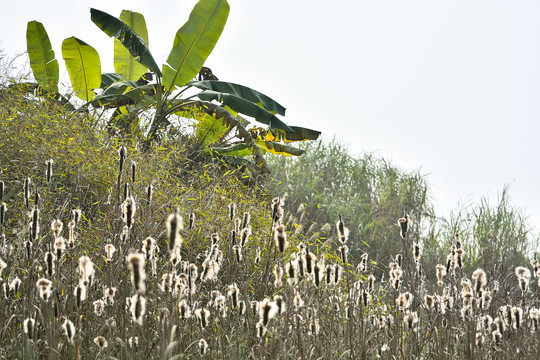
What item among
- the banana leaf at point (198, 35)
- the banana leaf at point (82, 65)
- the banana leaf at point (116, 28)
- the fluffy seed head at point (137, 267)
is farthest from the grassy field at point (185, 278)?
the banana leaf at point (82, 65)

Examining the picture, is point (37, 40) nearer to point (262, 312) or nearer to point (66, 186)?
point (66, 186)

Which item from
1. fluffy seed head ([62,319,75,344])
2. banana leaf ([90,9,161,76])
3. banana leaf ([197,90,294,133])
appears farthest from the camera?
banana leaf ([197,90,294,133])

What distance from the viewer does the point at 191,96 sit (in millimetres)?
10477

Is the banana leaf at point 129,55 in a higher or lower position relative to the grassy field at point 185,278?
higher

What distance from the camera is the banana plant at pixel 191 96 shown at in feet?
30.7

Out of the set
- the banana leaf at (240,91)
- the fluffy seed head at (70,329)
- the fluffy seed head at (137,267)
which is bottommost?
the fluffy seed head at (70,329)

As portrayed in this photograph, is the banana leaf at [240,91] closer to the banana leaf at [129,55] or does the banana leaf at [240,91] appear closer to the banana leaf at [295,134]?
the banana leaf at [295,134]

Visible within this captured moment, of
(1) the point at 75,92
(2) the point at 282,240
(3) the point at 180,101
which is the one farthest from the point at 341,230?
(1) the point at 75,92

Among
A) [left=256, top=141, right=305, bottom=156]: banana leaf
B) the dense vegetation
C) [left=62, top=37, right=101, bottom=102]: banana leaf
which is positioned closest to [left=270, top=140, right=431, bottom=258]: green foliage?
the dense vegetation

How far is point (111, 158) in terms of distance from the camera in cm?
700

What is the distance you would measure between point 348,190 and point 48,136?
27.0 feet

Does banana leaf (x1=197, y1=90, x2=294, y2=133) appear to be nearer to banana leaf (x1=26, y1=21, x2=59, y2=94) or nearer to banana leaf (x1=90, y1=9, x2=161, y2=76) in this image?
banana leaf (x1=90, y1=9, x2=161, y2=76)

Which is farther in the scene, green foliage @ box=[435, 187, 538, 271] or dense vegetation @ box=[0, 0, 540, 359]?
green foliage @ box=[435, 187, 538, 271]

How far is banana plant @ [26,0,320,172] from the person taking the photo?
9352mm
